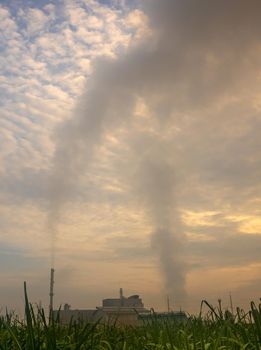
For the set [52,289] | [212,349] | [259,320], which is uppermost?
[52,289]

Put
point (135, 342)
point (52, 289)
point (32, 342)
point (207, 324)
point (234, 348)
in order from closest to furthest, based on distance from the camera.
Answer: point (32, 342)
point (234, 348)
point (135, 342)
point (207, 324)
point (52, 289)

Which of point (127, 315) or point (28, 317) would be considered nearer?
point (28, 317)

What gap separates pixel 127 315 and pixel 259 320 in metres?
53.4

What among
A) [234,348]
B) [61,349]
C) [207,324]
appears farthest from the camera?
[207,324]

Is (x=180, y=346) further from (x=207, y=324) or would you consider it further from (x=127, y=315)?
(x=127, y=315)

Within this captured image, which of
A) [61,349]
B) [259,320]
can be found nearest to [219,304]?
[259,320]

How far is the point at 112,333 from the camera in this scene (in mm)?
8414

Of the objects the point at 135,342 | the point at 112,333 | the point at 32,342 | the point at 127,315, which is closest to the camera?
the point at 32,342

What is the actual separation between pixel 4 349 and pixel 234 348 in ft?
9.52

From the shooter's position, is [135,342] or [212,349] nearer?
[212,349]

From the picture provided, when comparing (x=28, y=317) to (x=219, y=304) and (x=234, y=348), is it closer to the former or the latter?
(x=234, y=348)

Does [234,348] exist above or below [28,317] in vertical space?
below

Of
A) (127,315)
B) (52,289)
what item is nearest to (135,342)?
(127,315)

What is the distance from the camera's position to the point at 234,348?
5.25 meters
